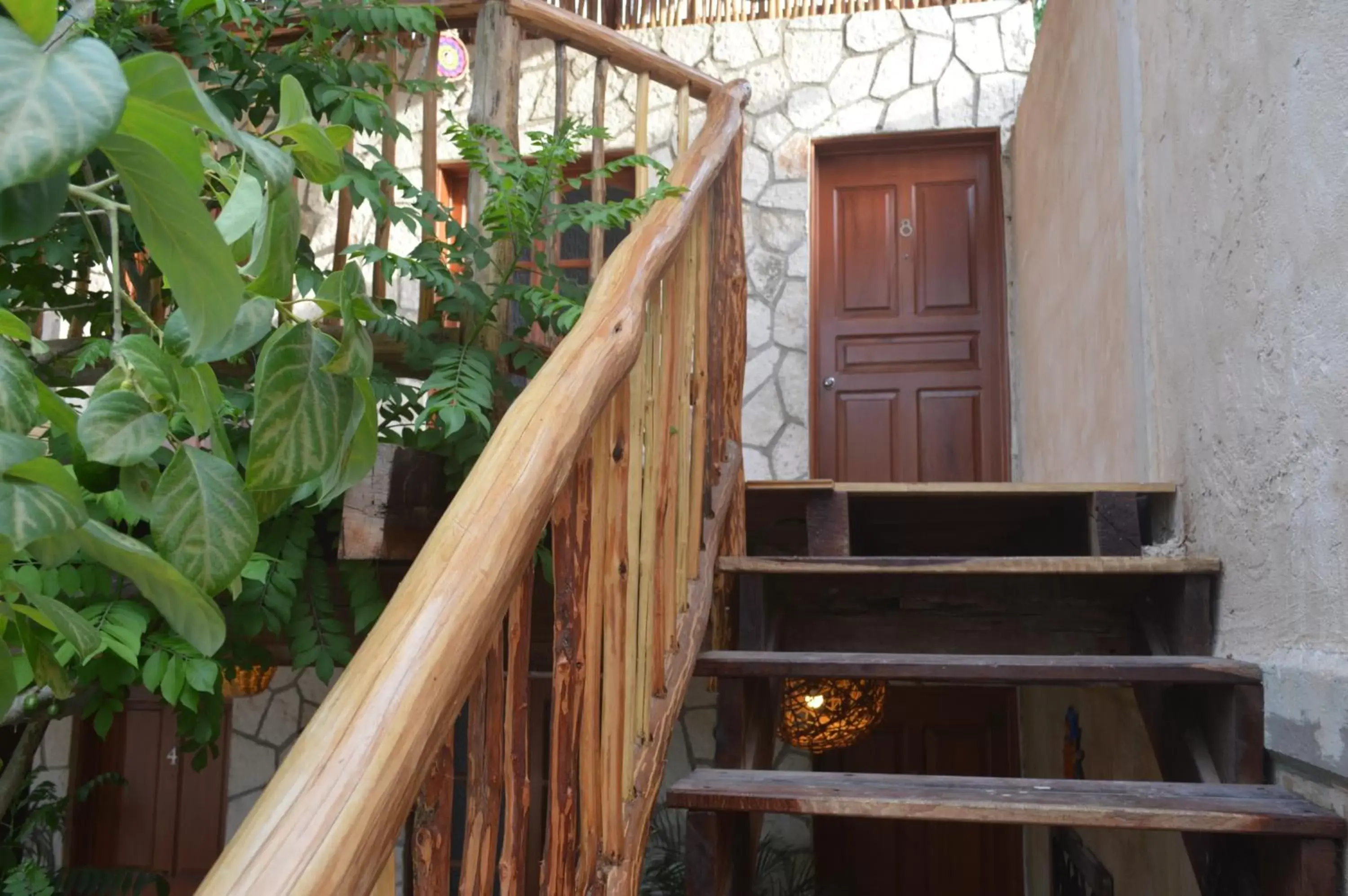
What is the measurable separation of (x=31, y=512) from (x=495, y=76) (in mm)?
2404

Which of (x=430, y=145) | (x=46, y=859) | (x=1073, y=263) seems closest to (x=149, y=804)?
(x=46, y=859)

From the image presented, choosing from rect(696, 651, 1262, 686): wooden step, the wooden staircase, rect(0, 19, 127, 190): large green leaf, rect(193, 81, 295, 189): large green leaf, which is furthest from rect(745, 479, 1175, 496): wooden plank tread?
rect(0, 19, 127, 190): large green leaf

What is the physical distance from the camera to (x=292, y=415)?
620 millimetres

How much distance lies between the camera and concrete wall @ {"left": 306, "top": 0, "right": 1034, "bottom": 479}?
17.4 feet

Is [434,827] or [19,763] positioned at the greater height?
[434,827]

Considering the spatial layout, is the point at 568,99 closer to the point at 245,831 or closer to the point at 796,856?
the point at 796,856

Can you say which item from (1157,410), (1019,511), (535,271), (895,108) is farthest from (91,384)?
(895,108)

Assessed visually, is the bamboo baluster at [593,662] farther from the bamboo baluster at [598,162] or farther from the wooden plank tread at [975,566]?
the bamboo baluster at [598,162]

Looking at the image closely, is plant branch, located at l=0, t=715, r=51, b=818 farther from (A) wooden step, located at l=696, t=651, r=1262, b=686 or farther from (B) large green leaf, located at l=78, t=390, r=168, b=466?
(B) large green leaf, located at l=78, t=390, r=168, b=466

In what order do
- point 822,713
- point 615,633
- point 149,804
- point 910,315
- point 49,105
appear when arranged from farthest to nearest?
point 149,804
point 910,315
point 822,713
point 615,633
point 49,105

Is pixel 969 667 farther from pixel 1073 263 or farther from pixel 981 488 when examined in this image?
pixel 1073 263

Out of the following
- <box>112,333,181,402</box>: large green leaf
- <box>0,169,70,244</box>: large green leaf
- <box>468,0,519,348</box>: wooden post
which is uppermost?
Result: <box>468,0,519,348</box>: wooden post

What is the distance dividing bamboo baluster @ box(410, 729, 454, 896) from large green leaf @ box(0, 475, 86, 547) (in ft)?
1.53

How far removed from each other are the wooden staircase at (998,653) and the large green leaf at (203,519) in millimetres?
1151
